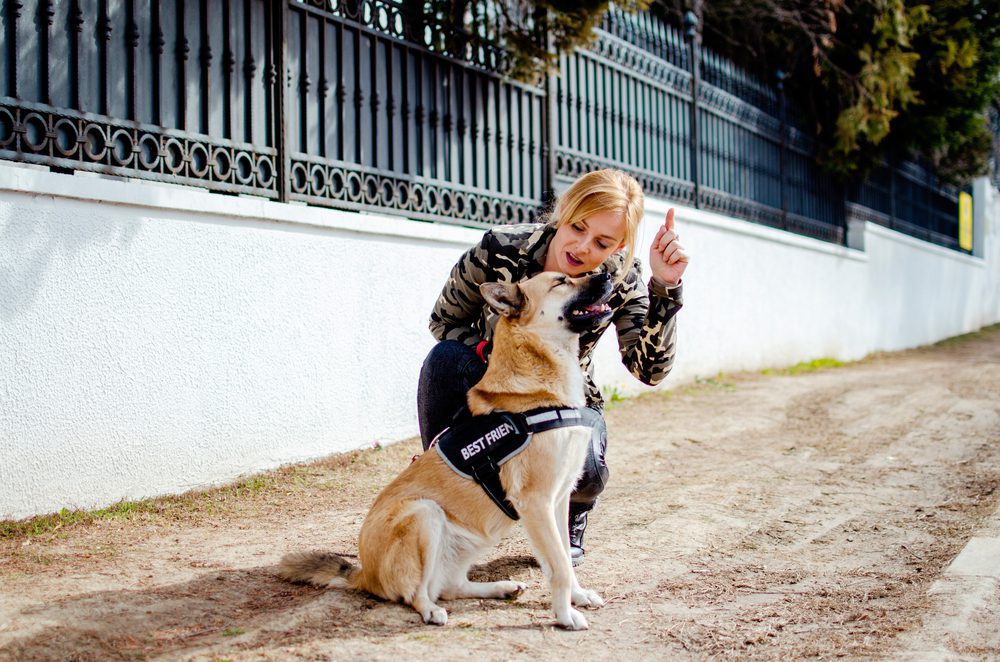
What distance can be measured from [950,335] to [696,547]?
17790mm

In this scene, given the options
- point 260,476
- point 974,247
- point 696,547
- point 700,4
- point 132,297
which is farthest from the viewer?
point 974,247

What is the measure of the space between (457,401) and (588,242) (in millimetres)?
900

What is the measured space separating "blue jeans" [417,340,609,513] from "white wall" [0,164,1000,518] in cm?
154

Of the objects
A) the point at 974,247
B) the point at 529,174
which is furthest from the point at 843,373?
the point at 974,247

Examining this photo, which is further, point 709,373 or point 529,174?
point 709,373

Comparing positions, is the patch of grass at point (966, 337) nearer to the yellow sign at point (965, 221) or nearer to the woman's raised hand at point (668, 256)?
the yellow sign at point (965, 221)

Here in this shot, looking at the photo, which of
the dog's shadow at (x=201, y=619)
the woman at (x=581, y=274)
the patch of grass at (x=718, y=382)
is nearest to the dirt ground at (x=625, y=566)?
the dog's shadow at (x=201, y=619)

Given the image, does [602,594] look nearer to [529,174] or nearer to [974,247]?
[529,174]

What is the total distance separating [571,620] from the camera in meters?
2.89

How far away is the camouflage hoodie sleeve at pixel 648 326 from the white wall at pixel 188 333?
2.25m

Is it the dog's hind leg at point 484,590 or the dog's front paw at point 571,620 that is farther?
the dog's hind leg at point 484,590

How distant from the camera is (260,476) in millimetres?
4965

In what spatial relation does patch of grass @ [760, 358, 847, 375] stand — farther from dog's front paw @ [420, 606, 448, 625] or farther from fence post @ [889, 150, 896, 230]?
dog's front paw @ [420, 606, 448, 625]

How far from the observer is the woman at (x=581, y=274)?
3.51 metres
